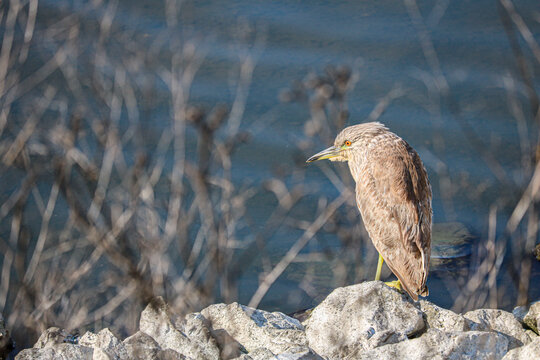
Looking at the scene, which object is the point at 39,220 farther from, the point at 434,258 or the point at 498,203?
the point at 498,203

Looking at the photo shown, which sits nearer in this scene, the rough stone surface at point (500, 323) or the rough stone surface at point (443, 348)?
the rough stone surface at point (443, 348)

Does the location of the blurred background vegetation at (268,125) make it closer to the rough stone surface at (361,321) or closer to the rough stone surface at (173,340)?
the rough stone surface at (173,340)

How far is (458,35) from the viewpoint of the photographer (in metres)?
8.66

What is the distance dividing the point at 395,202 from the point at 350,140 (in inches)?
29.0

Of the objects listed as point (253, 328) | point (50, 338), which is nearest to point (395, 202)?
point (253, 328)

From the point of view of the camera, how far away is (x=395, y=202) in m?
5.52

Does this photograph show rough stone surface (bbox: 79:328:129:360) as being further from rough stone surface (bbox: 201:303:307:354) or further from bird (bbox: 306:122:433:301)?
bird (bbox: 306:122:433:301)

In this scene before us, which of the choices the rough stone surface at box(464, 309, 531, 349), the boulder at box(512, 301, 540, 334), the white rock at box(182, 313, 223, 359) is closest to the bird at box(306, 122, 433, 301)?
the rough stone surface at box(464, 309, 531, 349)

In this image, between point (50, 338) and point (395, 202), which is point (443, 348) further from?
point (50, 338)

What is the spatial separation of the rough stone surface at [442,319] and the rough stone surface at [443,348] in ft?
1.13

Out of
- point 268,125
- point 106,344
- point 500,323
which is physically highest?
point 106,344

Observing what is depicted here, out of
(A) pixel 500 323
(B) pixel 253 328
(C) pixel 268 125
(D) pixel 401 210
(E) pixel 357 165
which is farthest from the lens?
(C) pixel 268 125

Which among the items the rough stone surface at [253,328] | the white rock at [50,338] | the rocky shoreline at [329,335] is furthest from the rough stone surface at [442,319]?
the white rock at [50,338]

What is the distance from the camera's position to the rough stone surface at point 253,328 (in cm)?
446
